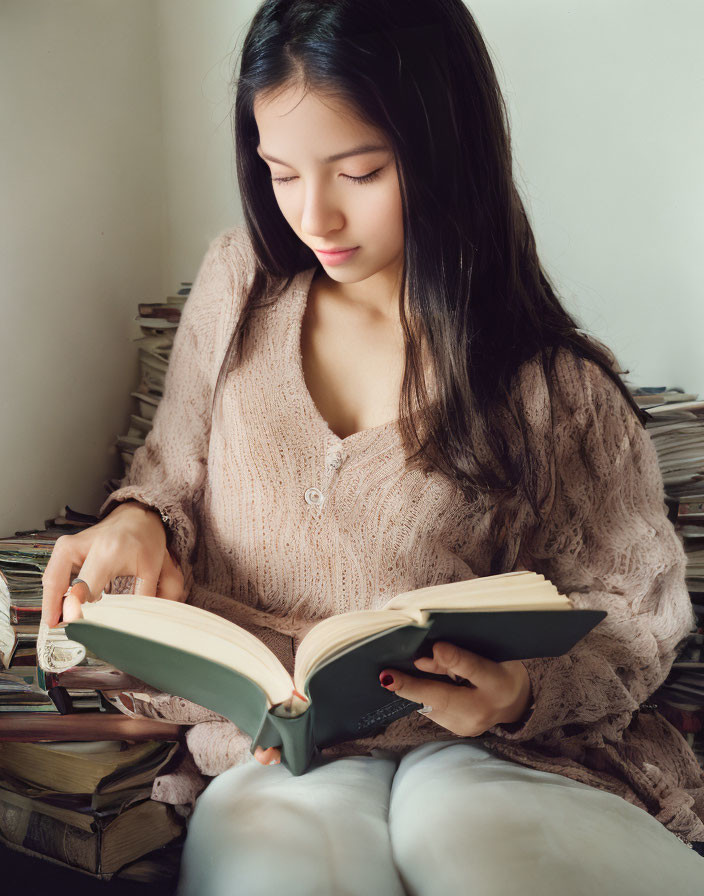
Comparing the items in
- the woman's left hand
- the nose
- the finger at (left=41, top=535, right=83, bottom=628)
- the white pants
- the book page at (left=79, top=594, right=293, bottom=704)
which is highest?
the nose

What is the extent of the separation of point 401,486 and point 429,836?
371 mm

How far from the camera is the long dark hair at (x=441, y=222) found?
792 mm

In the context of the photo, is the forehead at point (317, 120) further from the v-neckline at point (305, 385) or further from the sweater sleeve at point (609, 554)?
the sweater sleeve at point (609, 554)

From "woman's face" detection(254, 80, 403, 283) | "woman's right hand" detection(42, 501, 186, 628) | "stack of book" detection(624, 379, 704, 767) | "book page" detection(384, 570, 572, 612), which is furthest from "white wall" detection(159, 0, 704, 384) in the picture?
"book page" detection(384, 570, 572, 612)

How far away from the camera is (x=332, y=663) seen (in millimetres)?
594

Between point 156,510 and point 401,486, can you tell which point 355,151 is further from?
point 156,510

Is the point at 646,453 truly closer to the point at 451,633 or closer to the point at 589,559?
the point at 589,559

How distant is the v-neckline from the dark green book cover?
0.31 m

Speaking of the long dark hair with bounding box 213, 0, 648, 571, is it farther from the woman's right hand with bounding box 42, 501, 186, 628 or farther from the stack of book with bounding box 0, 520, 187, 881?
the stack of book with bounding box 0, 520, 187, 881

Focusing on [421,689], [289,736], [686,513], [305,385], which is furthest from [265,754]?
[686,513]

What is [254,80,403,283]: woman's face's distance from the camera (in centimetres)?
80

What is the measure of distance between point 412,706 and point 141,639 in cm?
29

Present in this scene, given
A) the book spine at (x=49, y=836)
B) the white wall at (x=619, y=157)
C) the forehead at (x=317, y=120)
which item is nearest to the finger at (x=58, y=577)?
the book spine at (x=49, y=836)

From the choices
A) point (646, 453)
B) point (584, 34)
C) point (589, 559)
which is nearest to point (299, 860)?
point (589, 559)
